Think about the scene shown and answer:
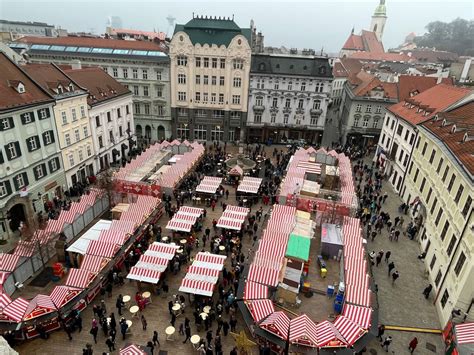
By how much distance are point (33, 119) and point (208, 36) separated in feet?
98.9

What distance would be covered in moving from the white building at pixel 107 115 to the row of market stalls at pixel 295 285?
2484cm

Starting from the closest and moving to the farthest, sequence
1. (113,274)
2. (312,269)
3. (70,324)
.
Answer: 1. (70,324)
2. (113,274)
3. (312,269)

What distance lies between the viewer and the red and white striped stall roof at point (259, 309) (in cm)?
1862

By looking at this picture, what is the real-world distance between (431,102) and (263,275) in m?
32.8

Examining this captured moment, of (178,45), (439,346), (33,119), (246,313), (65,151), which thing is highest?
(178,45)

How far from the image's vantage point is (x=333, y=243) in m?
25.7

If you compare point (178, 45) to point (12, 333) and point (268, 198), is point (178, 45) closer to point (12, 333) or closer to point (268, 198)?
point (268, 198)

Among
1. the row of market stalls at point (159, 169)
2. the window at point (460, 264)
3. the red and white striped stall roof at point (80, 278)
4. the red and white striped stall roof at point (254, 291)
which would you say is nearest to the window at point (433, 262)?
the window at point (460, 264)

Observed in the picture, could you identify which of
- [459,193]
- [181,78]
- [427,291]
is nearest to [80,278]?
[427,291]

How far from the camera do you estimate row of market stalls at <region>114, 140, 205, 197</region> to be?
3253 centimetres

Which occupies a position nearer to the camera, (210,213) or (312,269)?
(312,269)

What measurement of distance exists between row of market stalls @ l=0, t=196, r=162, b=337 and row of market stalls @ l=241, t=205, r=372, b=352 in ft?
32.9

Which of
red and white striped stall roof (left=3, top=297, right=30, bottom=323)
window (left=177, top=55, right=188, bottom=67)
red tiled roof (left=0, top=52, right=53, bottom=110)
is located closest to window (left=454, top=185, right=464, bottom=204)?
red and white striped stall roof (left=3, top=297, right=30, bottom=323)

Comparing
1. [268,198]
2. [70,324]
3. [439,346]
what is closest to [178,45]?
[268,198]
